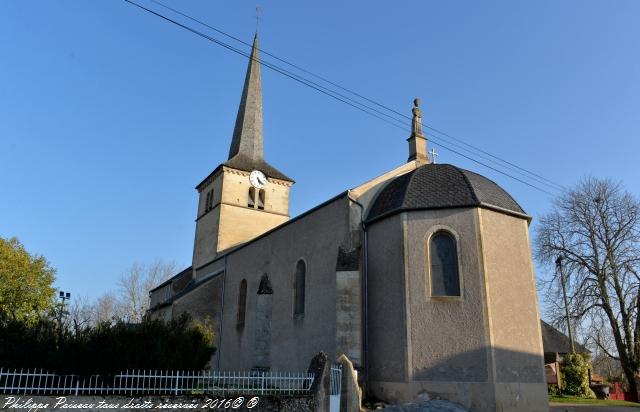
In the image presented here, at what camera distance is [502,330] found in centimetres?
1423

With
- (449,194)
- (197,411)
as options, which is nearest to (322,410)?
(197,411)

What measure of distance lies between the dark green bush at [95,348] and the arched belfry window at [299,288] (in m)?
7.87

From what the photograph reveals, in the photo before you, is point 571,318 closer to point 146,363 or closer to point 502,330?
point 502,330

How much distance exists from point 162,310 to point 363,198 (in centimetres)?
1553

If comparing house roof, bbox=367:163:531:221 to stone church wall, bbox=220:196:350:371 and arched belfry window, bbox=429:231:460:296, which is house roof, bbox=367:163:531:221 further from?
stone church wall, bbox=220:196:350:371

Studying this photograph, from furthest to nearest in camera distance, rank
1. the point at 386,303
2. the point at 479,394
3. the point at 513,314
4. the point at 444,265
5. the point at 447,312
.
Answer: the point at 386,303 → the point at 444,265 → the point at 513,314 → the point at 447,312 → the point at 479,394

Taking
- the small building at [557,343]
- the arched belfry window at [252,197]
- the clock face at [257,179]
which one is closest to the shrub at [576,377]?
the small building at [557,343]

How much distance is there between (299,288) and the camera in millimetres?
19469

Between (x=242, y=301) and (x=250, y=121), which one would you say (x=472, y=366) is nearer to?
(x=242, y=301)

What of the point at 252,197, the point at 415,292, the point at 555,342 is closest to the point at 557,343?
the point at 555,342

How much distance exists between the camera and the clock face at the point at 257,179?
104 ft

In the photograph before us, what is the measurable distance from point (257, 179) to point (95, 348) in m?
22.3

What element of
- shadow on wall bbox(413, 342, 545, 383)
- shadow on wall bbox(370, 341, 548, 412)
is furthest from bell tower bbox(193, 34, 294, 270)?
shadow on wall bbox(413, 342, 545, 383)

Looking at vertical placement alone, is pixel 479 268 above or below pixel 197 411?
above
